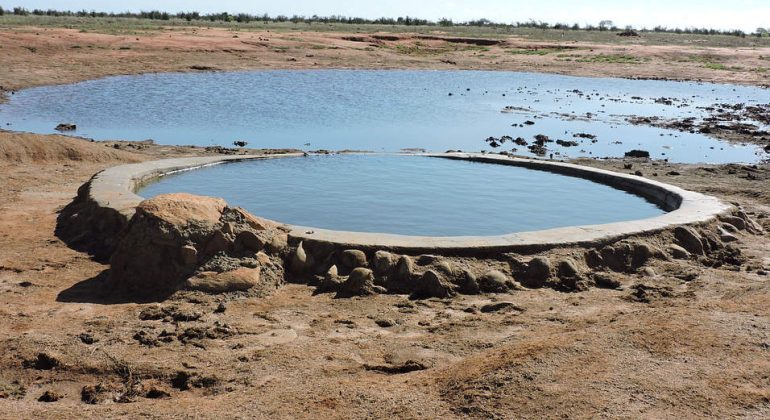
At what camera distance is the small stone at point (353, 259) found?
7.05 m

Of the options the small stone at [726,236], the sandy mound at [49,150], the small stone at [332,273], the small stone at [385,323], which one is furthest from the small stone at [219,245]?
the sandy mound at [49,150]

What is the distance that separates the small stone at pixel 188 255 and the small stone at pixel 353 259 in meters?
1.22

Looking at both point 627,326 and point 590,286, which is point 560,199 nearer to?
point 590,286

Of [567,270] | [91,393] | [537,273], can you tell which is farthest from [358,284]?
[91,393]

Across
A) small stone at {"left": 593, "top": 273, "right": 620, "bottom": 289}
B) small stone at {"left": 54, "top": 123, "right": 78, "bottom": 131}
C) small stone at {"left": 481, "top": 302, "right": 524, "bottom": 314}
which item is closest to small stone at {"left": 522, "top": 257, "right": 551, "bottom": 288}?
small stone at {"left": 593, "top": 273, "right": 620, "bottom": 289}

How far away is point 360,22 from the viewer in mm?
83312

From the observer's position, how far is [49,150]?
12.4 m

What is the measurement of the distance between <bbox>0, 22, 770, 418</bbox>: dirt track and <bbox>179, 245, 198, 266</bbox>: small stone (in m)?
0.40

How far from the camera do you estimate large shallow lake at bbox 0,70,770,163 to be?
1736 centimetres

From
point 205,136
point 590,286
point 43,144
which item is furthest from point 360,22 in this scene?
point 590,286

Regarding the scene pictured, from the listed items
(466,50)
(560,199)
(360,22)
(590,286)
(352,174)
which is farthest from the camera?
(360,22)

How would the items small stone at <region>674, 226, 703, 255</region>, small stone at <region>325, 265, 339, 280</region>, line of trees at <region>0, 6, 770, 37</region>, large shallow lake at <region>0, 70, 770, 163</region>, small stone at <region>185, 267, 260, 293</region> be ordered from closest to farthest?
Result: small stone at <region>185, 267, 260, 293</region>, small stone at <region>325, 265, 339, 280</region>, small stone at <region>674, 226, 703, 255</region>, large shallow lake at <region>0, 70, 770, 163</region>, line of trees at <region>0, 6, 770, 37</region>

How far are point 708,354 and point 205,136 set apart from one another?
1384 centimetres

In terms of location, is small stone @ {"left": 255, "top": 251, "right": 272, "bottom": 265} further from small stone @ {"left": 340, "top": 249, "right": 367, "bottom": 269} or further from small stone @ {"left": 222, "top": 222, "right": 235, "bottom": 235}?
small stone @ {"left": 340, "top": 249, "right": 367, "bottom": 269}
